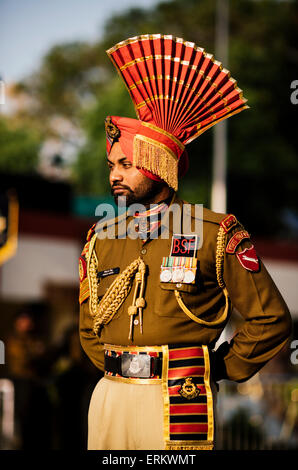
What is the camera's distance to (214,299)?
4.02 meters

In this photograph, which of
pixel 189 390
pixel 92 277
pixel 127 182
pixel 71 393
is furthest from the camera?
pixel 71 393

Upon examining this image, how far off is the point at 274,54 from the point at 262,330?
2359cm

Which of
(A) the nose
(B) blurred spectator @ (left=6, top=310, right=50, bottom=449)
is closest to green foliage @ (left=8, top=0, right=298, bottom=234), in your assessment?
(B) blurred spectator @ (left=6, top=310, right=50, bottom=449)

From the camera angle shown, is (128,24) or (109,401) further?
(128,24)

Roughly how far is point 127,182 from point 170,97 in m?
0.49

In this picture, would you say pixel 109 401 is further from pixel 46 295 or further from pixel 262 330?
pixel 46 295

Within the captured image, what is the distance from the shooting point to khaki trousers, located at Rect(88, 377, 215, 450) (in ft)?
12.6

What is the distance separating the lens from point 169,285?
155 inches

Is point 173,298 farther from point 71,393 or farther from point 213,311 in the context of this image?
point 71,393

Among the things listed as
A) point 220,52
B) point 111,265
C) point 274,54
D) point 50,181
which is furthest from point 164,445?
point 274,54

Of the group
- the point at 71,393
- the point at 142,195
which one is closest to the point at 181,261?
the point at 142,195

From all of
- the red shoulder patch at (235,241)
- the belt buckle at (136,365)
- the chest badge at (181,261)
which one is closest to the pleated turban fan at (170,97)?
the chest badge at (181,261)

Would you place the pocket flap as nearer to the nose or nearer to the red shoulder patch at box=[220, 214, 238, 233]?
the red shoulder patch at box=[220, 214, 238, 233]

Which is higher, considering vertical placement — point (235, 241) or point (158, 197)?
point (158, 197)
